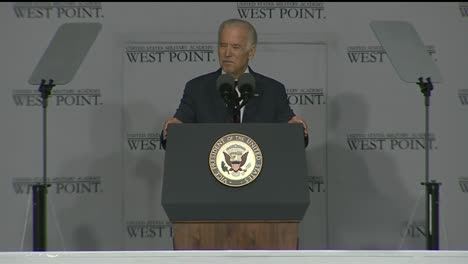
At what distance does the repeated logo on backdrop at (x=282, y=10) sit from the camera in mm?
4828

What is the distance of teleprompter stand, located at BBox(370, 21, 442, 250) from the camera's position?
156 inches

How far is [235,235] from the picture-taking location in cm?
248

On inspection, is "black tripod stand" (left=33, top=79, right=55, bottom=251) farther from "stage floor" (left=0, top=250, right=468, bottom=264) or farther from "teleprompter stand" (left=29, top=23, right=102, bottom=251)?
"stage floor" (left=0, top=250, right=468, bottom=264)

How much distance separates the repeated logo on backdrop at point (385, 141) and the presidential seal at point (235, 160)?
2412 mm

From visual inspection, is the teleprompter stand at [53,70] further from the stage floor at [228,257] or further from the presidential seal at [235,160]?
the stage floor at [228,257]

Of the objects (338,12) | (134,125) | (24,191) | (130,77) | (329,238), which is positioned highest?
(338,12)

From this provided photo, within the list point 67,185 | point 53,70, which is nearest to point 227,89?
point 53,70

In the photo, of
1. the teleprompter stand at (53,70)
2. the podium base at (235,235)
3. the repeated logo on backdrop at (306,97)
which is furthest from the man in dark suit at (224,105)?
the repeated logo on backdrop at (306,97)

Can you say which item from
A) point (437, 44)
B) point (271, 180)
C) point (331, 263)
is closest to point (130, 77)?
point (437, 44)

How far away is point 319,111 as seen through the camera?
4855mm

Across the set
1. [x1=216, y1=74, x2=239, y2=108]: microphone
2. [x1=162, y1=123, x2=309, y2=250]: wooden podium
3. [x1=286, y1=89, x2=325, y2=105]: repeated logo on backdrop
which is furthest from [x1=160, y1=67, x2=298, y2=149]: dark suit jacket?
[x1=286, y1=89, x2=325, y2=105]: repeated logo on backdrop

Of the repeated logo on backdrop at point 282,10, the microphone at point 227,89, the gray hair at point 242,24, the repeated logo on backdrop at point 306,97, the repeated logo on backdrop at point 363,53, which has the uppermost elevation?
the repeated logo on backdrop at point 282,10

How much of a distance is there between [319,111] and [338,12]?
2.14 ft

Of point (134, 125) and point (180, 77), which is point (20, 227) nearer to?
point (134, 125)
